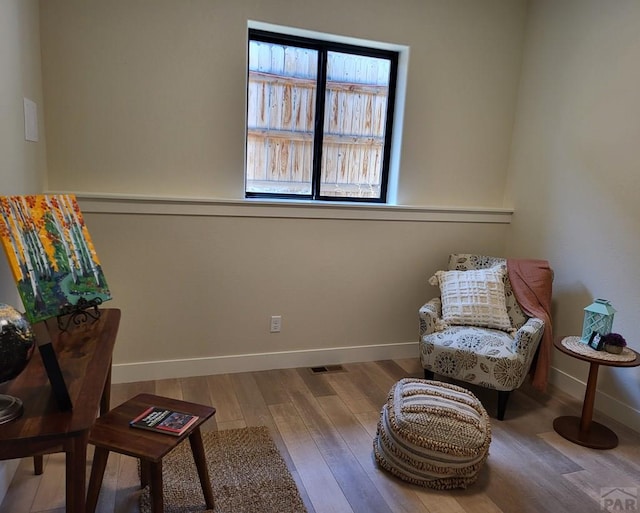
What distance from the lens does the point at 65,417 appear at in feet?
3.50

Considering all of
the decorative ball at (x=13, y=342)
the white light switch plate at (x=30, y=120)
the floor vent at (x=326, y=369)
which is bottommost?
the floor vent at (x=326, y=369)

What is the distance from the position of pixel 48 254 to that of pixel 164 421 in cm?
68

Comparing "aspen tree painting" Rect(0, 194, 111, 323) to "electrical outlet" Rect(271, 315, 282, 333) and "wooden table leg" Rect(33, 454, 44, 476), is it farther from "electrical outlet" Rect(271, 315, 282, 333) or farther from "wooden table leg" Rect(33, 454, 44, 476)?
"electrical outlet" Rect(271, 315, 282, 333)

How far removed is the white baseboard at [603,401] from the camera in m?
2.52

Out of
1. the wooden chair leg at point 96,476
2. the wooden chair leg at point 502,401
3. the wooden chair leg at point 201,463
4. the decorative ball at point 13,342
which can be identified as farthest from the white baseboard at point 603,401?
the decorative ball at point 13,342

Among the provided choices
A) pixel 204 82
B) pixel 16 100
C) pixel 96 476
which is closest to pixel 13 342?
pixel 96 476

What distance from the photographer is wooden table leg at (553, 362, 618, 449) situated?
7.63 feet

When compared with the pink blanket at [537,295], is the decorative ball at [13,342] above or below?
above

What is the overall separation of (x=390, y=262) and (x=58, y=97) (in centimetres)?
223

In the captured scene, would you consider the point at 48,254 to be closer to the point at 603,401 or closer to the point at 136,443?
the point at 136,443

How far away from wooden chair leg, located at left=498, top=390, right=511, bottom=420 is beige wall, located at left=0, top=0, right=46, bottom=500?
2345mm

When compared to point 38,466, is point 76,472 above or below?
above

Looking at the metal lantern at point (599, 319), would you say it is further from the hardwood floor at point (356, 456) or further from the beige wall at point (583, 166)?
the hardwood floor at point (356, 456)

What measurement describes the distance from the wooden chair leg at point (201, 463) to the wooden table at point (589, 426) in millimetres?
1808
